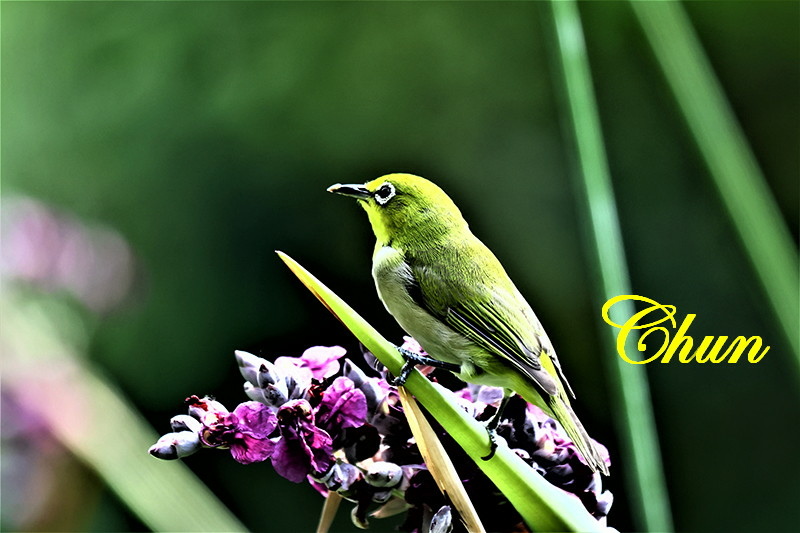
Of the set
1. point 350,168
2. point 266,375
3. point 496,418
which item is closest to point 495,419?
point 496,418

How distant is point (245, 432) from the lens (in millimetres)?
829

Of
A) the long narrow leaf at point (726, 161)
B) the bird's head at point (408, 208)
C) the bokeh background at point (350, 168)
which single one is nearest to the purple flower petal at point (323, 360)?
the bird's head at point (408, 208)

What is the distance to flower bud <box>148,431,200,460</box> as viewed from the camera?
2.55 ft

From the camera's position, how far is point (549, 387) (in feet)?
3.12

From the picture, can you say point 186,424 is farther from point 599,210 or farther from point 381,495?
point 599,210

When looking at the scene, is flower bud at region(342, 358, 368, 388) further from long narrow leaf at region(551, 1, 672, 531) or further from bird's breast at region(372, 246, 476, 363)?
long narrow leaf at region(551, 1, 672, 531)

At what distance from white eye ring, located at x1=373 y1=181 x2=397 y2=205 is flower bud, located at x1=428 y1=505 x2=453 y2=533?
16.5 inches

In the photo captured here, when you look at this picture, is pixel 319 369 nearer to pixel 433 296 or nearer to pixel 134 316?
pixel 433 296

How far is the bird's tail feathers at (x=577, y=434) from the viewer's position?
896 millimetres

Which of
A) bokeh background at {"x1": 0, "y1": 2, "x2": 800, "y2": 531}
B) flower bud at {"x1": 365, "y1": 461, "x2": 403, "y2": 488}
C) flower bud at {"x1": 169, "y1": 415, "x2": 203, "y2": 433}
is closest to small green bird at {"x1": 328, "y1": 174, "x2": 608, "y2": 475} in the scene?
flower bud at {"x1": 365, "y1": 461, "x2": 403, "y2": 488}

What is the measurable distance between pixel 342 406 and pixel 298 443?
0.06 m

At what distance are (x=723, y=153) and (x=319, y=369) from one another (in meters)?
0.61

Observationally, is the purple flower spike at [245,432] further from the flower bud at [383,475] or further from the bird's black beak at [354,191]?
the bird's black beak at [354,191]

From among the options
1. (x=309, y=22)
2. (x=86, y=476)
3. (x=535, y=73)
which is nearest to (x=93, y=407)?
(x=86, y=476)
